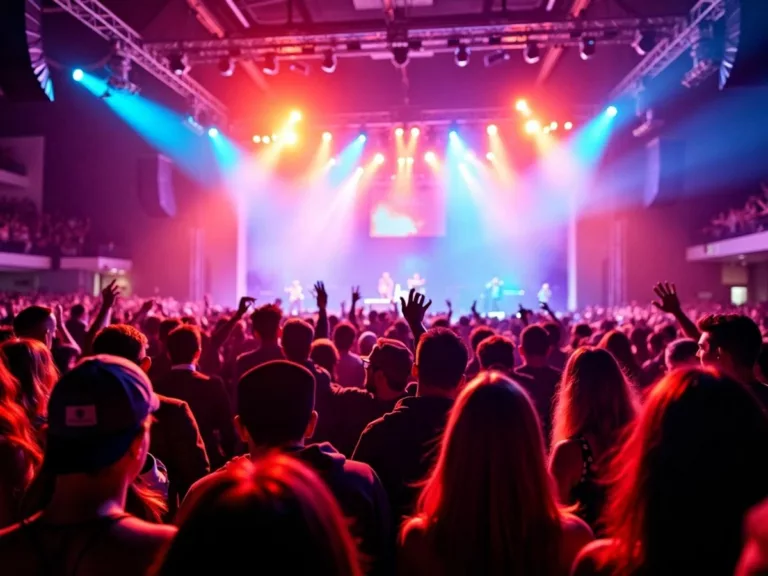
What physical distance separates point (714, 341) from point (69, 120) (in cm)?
2326

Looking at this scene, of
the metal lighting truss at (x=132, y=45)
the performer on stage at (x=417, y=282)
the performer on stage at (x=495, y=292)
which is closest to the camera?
the metal lighting truss at (x=132, y=45)

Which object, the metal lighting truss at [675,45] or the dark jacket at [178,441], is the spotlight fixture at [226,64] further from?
the dark jacket at [178,441]

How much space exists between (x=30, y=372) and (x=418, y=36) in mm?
9927

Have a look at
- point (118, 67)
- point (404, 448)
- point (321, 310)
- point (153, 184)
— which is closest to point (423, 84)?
point (153, 184)

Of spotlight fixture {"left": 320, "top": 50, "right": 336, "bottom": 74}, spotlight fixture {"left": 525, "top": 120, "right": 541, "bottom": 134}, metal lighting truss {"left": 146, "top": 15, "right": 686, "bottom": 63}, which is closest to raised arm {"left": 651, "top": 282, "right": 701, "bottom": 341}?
metal lighting truss {"left": 146, "top": 15, "right": 686, "bottom": 63}

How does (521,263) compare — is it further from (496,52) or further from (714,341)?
(714,341)

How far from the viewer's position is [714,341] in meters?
3.20

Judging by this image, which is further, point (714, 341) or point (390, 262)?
point (390, 262)

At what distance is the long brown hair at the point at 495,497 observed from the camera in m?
1.59

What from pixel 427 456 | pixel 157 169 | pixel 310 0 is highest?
pixel 310 0

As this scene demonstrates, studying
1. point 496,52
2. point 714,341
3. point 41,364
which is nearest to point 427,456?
point 714,341

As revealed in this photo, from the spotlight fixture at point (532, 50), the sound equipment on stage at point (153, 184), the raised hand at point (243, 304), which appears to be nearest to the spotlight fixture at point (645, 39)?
the spotlight fixture at point (532, 50)

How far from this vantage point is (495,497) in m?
1.60

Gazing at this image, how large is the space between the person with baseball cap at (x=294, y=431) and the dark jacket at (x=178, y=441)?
3.48ft
